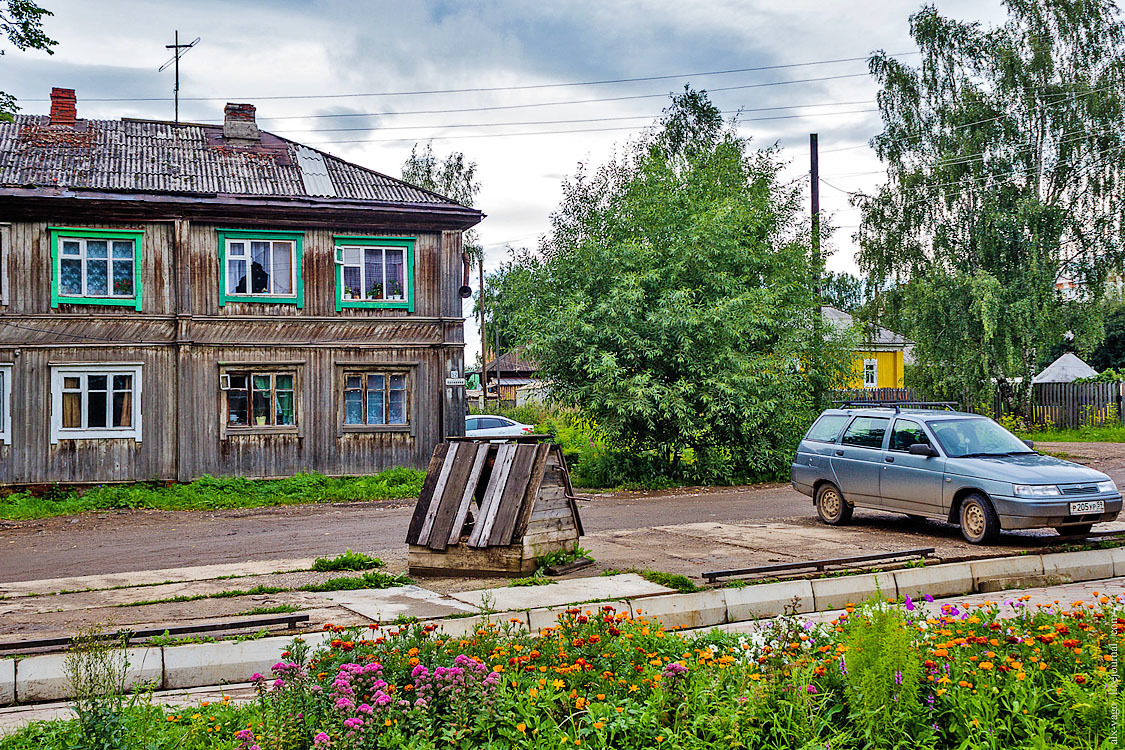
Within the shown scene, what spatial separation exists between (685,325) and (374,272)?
7775mm

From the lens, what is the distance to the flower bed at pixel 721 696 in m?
4.38

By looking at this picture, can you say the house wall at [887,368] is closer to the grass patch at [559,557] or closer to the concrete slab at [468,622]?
the grass patch at [559,557]

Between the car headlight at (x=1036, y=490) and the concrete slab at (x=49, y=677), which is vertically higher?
the car headlight at (x=1036, y=490)

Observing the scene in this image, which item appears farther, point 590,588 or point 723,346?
point 723,346

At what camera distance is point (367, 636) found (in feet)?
24.1

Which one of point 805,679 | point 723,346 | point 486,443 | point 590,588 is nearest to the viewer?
point 805,679

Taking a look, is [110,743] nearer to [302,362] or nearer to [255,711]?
[255,711]

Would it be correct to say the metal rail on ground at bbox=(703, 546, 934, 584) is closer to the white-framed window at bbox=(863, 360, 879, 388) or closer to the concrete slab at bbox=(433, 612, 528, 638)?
the concrete slab at bbox=(433, 612, 528, 638)

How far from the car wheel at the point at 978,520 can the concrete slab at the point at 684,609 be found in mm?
4868

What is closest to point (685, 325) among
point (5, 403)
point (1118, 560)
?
point (1118, 560)

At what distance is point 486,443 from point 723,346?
39.7ft

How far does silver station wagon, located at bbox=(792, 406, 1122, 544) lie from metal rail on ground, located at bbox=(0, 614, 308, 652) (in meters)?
8.20

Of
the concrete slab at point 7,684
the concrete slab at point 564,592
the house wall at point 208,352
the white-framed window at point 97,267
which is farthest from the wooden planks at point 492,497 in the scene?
the white-framed window at point 97,267

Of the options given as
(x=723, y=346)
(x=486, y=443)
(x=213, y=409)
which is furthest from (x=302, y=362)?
(x=486, y=443)
